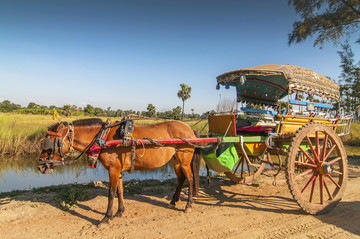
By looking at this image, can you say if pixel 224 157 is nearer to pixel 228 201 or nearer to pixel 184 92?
pixel 228 201

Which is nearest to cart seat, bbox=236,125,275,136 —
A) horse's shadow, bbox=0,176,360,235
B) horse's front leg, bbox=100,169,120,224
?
horse's shadow, bbox=0,176,360,235

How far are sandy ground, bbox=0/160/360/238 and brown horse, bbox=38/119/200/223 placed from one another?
0.34m

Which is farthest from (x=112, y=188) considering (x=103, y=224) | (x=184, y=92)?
(x=184, y=92)

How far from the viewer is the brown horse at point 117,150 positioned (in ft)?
12.0

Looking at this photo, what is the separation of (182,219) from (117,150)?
1689 mm

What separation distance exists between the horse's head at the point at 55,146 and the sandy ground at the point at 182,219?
3.18 feet

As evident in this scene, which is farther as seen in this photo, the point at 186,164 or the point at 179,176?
the point at 179,176

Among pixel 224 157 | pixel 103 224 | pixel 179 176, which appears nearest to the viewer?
pixel 103 224

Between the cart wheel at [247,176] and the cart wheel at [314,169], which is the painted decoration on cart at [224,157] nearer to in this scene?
the cart wheel at [247,176]

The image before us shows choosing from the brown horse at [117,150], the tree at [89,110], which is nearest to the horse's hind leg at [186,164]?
the brown horse at [117,150]

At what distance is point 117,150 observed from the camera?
3842 mm

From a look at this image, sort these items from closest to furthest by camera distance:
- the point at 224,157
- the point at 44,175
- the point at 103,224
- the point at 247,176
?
the point at 103,224
the point at 224,157
the point at 247,176
the point at 44,175

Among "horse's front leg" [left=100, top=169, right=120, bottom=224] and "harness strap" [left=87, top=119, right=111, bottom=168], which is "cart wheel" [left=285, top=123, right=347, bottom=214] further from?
"harness strap" [left=87, top=119, right=111, bottom=168]

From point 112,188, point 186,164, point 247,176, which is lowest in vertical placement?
point 247,176
